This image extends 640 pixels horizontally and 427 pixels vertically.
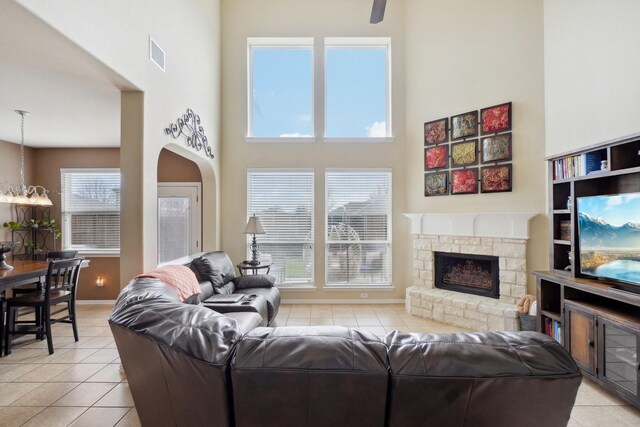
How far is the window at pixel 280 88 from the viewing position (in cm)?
545

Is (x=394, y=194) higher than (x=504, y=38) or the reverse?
the reverse

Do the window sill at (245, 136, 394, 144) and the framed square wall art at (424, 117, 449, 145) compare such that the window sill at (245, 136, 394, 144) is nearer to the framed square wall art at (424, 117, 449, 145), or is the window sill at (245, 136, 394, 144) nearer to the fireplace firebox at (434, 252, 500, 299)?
the framed square wall art at (424, 117, 449, 145)

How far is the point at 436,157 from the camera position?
191 inches

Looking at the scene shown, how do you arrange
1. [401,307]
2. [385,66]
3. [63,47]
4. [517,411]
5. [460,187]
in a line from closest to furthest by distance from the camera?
[517,411]
[63,47]
[460,187]
[401,307]
[385,66]

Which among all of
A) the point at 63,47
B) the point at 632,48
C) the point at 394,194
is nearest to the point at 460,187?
the point at 394,194

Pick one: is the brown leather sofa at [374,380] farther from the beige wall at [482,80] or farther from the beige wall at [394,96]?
the beige wall at [394,96]

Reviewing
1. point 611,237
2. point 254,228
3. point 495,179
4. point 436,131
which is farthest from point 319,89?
point 611,237

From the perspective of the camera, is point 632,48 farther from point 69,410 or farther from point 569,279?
point 69,410

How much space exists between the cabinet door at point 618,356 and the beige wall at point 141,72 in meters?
3.94

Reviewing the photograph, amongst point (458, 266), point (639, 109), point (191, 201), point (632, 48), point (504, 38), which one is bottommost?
point (458, 266)

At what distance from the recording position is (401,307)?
5098 mm

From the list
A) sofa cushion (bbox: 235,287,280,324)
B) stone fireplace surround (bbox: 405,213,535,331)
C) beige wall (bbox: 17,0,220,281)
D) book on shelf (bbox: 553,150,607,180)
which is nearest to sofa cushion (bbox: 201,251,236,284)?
sofa cushion (bbox: 235,287,280,324)

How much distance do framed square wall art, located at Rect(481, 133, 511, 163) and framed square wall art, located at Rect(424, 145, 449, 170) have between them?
0.53 m

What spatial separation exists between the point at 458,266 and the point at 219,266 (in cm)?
345
